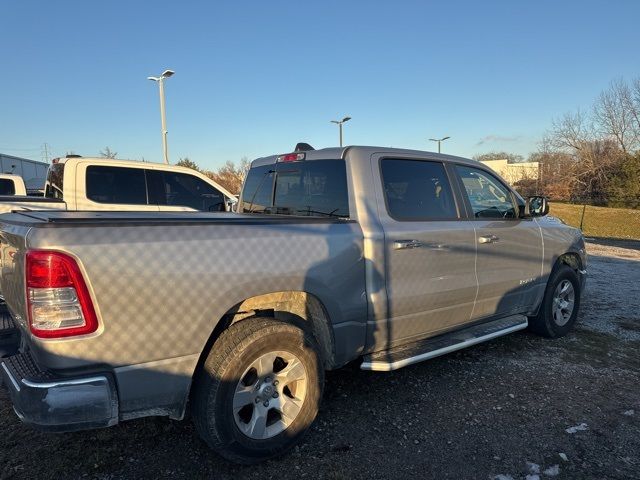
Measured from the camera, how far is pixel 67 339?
203 centimetres

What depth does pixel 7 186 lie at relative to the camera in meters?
9.73

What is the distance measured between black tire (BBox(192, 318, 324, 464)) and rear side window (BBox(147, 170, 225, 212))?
4928mm

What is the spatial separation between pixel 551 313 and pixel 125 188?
605 centimetres

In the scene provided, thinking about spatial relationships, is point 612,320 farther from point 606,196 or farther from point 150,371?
point 606,196

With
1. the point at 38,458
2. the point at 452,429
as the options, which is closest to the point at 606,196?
the point at 452,429

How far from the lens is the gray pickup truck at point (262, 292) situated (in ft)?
6.73

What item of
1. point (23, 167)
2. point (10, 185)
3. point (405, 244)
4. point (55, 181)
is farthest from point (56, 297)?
point (23, 167)

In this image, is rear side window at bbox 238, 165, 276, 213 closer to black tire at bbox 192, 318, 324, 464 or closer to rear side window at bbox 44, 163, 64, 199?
black tire at bbox 192, 318, 324, 464

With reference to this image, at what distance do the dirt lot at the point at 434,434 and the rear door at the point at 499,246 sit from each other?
0.61 meters

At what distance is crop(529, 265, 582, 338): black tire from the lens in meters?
4.82

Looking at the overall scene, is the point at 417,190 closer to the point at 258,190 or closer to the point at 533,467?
the point at 258,190

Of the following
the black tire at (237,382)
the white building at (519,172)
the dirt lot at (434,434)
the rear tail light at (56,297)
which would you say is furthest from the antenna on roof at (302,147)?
the white building at (519,172)

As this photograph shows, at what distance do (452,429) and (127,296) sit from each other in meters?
2.34

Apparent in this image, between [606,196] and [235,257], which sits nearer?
[235,257]
